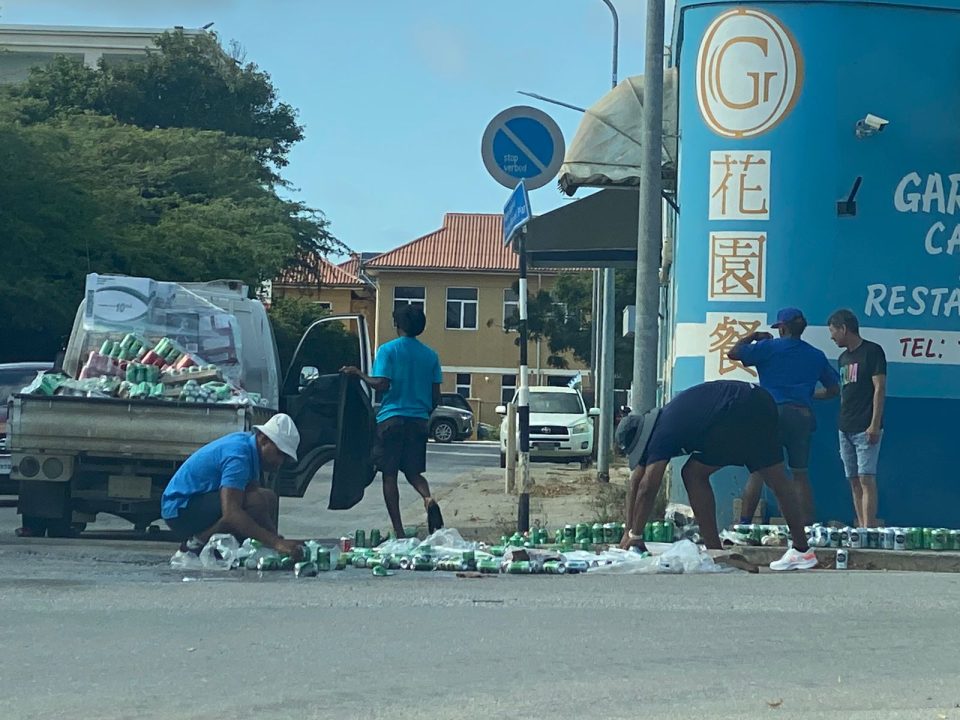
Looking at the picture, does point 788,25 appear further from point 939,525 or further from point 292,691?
point 292,691

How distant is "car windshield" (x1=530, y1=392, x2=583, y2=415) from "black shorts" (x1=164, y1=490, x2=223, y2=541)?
77.9 ft

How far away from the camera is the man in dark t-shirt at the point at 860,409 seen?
11.6 metres

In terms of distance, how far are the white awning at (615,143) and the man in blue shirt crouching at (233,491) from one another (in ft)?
16.3

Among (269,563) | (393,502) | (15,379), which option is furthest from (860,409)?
(15,379)

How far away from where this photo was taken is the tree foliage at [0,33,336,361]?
3234 centimetres

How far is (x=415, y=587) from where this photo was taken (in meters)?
9.26

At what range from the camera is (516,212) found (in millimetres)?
12250

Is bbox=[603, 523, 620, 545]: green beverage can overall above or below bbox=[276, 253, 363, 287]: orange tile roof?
below

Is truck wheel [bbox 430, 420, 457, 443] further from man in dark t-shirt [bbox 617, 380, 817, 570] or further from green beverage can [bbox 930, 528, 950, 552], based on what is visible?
man in dark t-shirt [bbox 617, 380, 817, 570]

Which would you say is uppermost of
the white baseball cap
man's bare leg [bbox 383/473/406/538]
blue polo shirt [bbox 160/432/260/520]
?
the white baseball cap

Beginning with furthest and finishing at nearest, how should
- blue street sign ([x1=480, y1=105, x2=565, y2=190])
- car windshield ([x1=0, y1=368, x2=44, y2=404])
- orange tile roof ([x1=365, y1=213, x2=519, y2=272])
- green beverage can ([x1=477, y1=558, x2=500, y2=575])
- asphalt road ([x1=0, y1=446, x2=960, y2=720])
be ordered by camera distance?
orange tile roof ([x1=365, y1=213, x2=519, y2=272]) < car windshield ([x1=0, y1=368, x2=44, y2=404]) < blue street sign ([x1=480, y1=105, x2=565, y2=190]) < green beverage can ([x1=477, y1=558, x2=500, y2=575]) < asphalt road ([x1=0, y1=446, x2=960, y2=720])

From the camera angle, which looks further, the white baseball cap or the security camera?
the security camera

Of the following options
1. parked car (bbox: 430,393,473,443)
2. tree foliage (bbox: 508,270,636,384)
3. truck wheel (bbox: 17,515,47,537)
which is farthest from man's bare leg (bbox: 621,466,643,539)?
tree foliage (bbox: 508,270,636,384)

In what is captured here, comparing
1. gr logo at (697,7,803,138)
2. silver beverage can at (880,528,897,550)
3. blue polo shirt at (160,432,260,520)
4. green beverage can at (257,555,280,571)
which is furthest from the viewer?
gr logo at (697,7,803,138)
